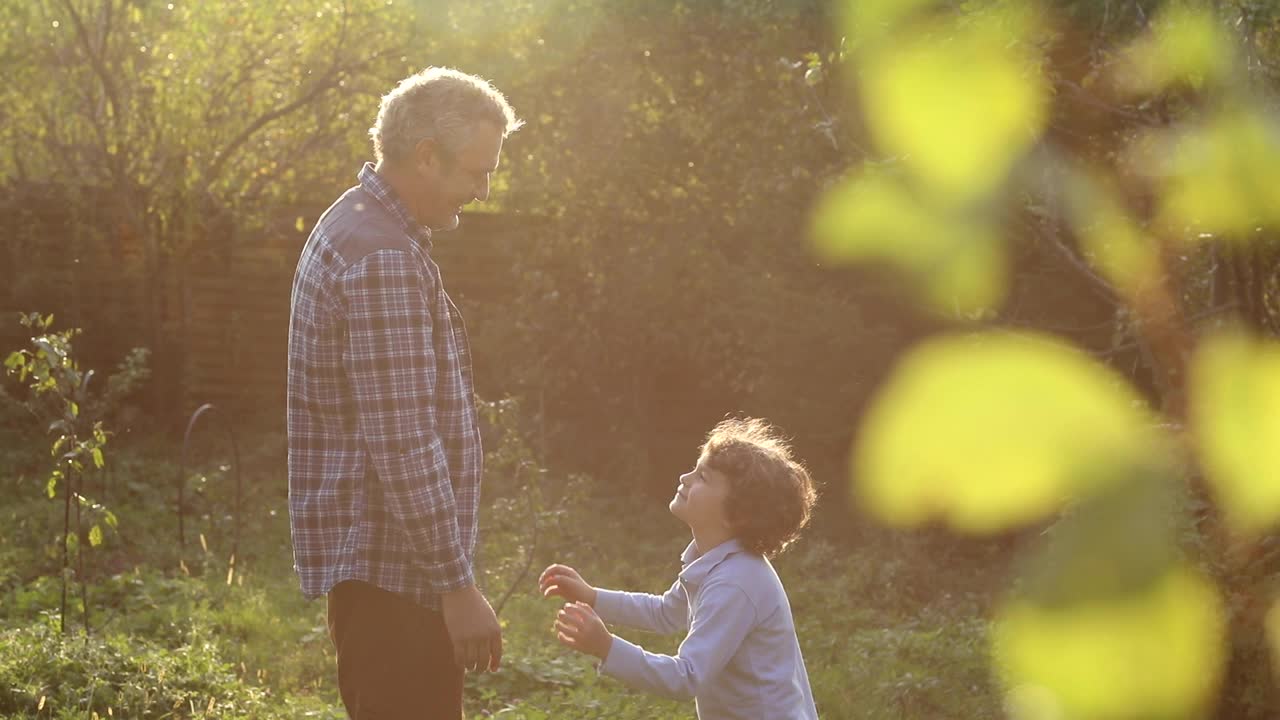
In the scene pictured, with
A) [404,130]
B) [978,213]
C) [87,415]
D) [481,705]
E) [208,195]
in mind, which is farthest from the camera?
[208,195]

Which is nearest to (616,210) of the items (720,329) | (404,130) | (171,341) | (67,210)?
(720,329)

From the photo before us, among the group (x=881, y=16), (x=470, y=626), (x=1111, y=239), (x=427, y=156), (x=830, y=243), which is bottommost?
(x=470, y=626)

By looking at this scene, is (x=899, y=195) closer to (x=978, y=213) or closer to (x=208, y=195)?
(x=978, y=213)

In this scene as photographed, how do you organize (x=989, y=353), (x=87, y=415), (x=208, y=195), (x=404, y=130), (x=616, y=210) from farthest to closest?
(x=208, y=195) → (x=616, y=210) → (x=87, y=415) → (x=989, y=353) → (x=404, y=130)

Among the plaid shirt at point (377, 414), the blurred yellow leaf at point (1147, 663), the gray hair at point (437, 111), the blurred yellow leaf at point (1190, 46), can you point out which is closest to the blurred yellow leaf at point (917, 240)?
the blurred yellow leaf at point (1190, 46)

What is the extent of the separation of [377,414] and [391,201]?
524 millimetres

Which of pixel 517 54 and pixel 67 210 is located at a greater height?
pixel 517 54

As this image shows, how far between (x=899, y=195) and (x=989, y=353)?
1332 mm

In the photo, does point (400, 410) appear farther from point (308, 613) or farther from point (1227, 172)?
point (308, 613)

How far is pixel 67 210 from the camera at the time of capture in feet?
41.2

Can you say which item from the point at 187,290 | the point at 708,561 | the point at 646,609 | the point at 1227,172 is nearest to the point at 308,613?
the point at 646,609

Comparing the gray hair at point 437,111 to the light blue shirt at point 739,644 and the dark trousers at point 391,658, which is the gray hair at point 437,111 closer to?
the dark trousers at point 391,658

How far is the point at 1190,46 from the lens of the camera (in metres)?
5.41

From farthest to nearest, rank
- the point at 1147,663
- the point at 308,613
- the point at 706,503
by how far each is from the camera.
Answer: the point at 308,613
the point at 1147,663
the point at 706,503
